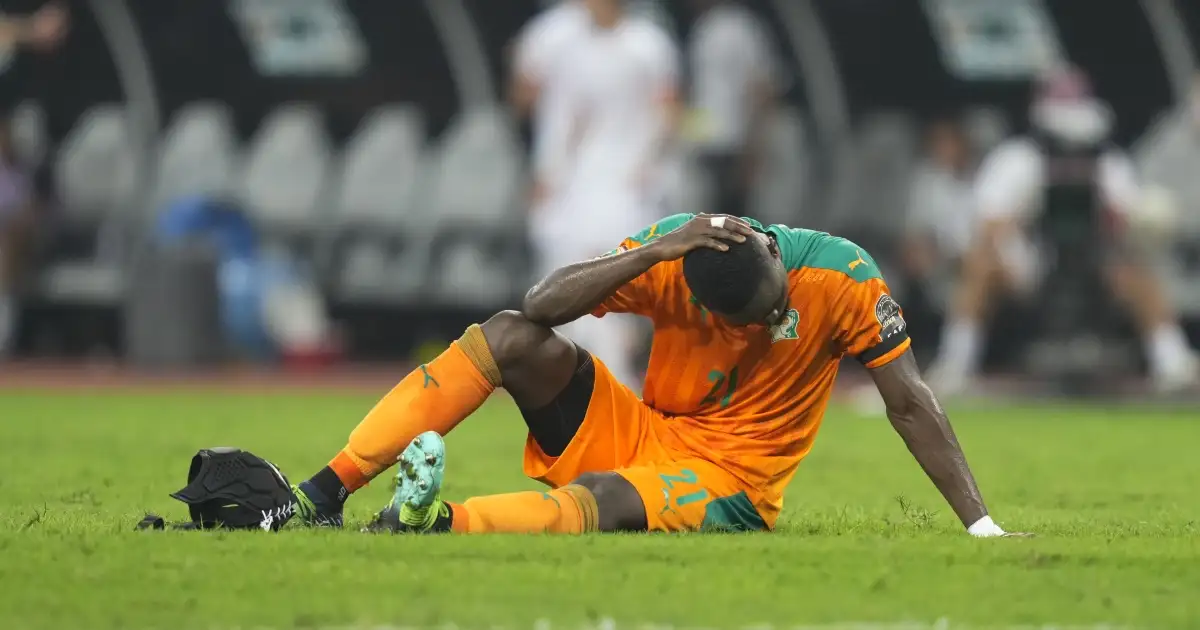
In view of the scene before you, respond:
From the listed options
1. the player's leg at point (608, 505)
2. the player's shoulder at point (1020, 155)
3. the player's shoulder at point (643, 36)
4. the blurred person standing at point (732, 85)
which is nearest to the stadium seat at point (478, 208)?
the blurred person standing at point (732, 85)

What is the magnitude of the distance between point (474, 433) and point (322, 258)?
662cm

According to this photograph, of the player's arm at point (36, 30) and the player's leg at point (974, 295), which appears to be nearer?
the player's leg at point (974, 295)

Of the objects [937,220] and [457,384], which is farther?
[937,220]

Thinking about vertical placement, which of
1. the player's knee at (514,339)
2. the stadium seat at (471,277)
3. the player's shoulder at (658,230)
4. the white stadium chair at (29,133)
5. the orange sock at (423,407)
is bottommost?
the stadium seat at (471,277)

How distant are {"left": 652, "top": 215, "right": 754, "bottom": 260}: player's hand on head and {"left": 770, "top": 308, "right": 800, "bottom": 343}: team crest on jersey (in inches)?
16.2

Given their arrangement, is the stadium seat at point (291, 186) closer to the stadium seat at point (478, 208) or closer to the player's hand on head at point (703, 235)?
the stadium seat at point (478, 208)

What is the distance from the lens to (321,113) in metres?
19.4

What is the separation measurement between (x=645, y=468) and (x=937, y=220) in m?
11.5

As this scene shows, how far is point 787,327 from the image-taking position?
6.18 metres

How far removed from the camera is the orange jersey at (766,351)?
616 cm

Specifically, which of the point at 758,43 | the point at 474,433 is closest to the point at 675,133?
the point at 474,433

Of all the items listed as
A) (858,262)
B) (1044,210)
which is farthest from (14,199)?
(858,262)

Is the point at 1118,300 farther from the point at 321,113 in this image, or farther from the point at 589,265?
the point at 589,265

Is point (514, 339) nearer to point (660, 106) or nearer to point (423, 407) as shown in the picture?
point (423, 407)
